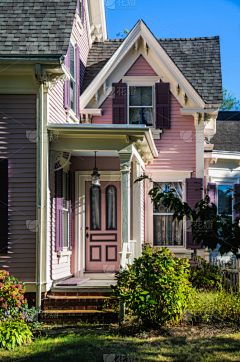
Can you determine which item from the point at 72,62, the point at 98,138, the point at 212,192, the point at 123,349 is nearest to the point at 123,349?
the point at 123,349

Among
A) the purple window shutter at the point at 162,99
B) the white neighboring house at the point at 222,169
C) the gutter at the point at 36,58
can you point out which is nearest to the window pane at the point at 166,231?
the white neighboring house at the point at 222,169

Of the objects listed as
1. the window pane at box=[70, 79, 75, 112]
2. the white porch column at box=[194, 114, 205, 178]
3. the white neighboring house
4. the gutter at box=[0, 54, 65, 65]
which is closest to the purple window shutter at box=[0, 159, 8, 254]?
the gutter at box=[0, 54, 65, 65]

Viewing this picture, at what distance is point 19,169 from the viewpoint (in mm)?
8648

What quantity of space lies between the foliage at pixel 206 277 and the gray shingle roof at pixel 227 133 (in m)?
5.25

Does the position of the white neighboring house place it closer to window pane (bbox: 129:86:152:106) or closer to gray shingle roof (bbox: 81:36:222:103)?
gray shingle roof (bbox: 81:36:222:103)

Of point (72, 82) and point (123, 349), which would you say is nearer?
point (123, 349)

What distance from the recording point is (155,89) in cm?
1270

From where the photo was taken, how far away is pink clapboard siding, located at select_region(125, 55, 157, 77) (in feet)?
42.2

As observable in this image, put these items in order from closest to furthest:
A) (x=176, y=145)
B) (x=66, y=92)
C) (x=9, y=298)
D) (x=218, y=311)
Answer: (x=9, y=298) → (x=218, y=311) → (x=66, y=92) → (x=176, y=145)

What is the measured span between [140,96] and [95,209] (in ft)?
12.4

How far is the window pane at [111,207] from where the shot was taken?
37.9 ft

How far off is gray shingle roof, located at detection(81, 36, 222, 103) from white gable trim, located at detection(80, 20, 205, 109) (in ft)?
1.15

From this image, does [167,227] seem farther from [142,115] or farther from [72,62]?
[72,62]

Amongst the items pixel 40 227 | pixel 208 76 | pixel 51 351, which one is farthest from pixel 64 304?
pixel 208 76
